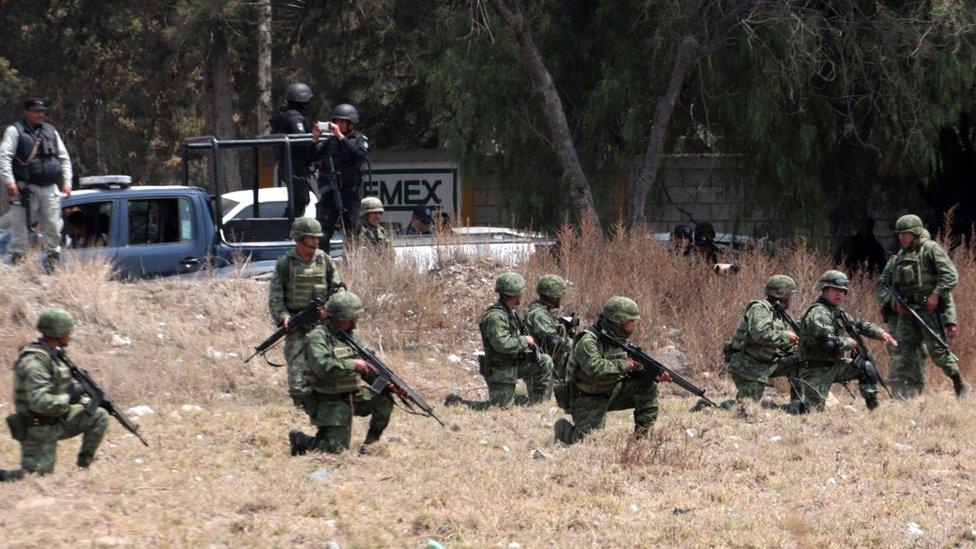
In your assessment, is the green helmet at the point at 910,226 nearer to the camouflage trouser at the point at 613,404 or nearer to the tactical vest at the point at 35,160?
the camouflage trouser at the point at 613,404

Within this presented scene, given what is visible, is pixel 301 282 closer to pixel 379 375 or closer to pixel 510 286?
pixel 510 286

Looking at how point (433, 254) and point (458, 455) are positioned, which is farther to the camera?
point (433, 254)

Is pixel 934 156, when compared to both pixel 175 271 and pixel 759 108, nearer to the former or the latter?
pixel 759 108

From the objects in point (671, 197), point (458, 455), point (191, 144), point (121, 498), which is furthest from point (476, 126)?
point (121, 498)

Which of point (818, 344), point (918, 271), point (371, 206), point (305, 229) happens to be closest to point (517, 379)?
point (305, 229)

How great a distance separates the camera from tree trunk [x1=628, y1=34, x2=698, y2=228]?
51.4 feet

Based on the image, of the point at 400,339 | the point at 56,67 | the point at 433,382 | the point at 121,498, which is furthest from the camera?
the point at 56,67

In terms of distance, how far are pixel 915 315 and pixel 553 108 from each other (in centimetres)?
632

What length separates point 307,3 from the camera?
22734 millimetres

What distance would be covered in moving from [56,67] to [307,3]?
19.1ft

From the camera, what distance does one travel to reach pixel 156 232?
12.8 meters

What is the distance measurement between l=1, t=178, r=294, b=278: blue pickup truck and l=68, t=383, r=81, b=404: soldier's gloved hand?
511cm

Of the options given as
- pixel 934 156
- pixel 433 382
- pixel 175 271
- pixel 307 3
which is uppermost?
pixel 307 3

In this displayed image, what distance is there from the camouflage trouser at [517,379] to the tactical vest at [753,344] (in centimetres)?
150
